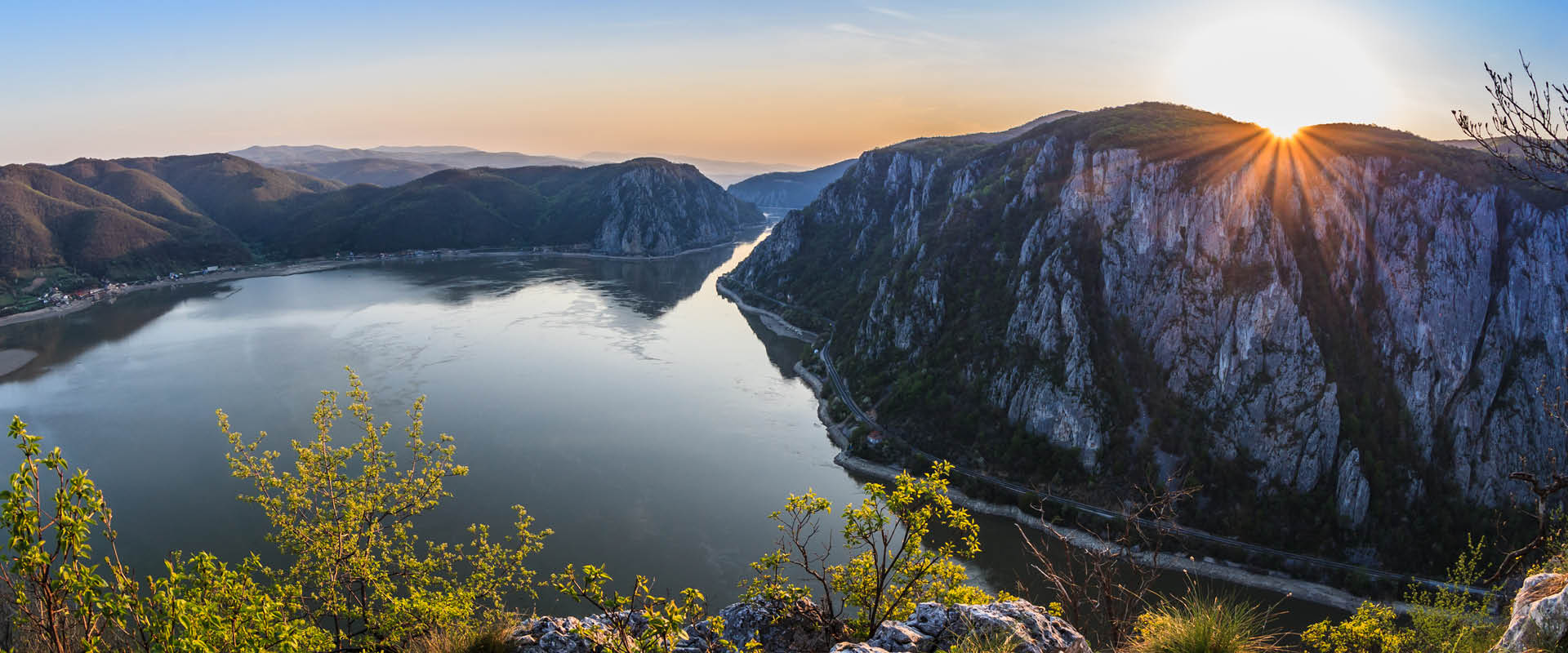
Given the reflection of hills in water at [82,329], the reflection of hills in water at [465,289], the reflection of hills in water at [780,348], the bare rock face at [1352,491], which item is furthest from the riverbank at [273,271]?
the bare rock face at [1352,491]

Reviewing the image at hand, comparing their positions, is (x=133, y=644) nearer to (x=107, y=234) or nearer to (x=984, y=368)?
(x=984, y=368)

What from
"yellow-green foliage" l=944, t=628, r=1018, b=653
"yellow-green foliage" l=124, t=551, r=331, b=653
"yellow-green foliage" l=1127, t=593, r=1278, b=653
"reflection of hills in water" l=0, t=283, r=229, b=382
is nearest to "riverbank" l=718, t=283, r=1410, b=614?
"yellow-green foliage" l=1127, t=593, r=1278, b=653

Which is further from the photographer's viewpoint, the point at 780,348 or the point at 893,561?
the point at 780,348

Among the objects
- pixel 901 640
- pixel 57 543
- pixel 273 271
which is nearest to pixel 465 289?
pixel 273 271

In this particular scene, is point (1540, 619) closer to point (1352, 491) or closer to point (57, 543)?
point (57, 543)

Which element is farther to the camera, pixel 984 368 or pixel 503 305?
pixel 503 305

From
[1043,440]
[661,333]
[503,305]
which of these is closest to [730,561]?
[1043,440]

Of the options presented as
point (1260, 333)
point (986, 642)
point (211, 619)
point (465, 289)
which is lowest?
point (465, 289)
